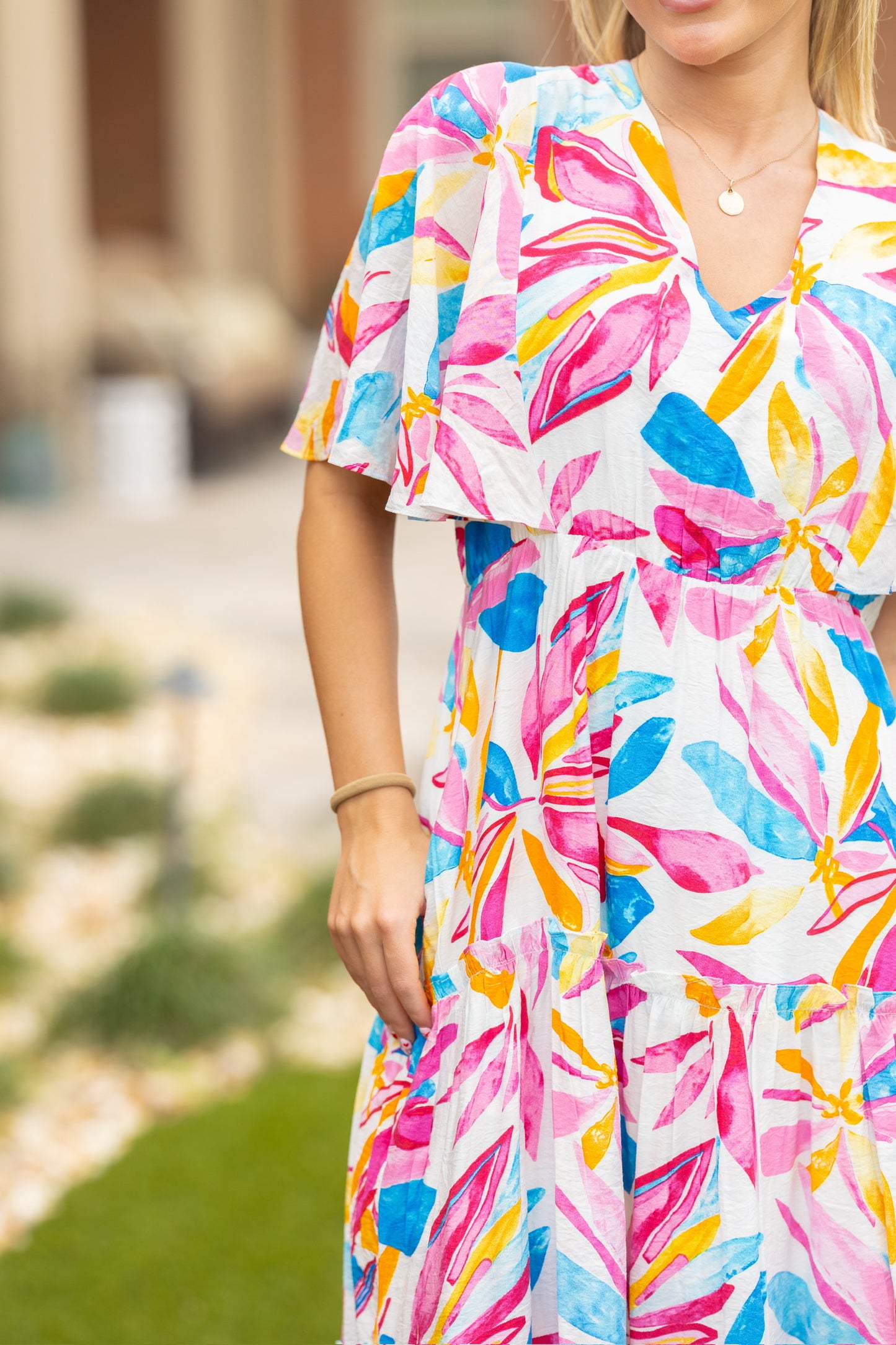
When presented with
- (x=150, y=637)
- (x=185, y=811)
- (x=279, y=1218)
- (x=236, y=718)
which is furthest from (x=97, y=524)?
(x=279, y=1218)

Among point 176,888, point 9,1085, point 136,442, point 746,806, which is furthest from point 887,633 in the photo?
point 136,442

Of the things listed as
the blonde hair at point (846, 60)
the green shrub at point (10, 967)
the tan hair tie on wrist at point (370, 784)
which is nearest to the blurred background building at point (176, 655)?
the green shrub at point (10, 967)

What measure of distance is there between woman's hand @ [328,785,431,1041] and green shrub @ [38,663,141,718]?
406 cm

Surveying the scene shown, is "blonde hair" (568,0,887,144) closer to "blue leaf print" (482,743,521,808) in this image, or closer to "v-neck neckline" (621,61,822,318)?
"v-neck neckline" (621,61,822,318)

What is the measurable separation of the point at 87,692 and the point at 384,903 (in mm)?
4121

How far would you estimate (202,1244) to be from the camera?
7.59 ft

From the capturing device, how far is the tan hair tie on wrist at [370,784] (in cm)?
103

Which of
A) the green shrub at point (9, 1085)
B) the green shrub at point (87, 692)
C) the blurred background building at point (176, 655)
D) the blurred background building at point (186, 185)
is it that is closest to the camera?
the blurred background building at point (176, 655)

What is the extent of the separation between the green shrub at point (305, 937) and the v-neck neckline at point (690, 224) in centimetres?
243

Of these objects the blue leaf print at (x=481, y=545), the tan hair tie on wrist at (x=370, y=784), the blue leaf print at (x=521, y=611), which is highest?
the blue leaf print at (x=481, y=545)

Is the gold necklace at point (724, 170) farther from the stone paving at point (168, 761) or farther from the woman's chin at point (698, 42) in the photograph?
the stone paving at point (168, 761)

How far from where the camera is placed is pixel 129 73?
12766mm

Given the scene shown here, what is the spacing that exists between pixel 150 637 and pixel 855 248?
4.95 m

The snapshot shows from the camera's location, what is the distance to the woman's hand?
0.98 m
